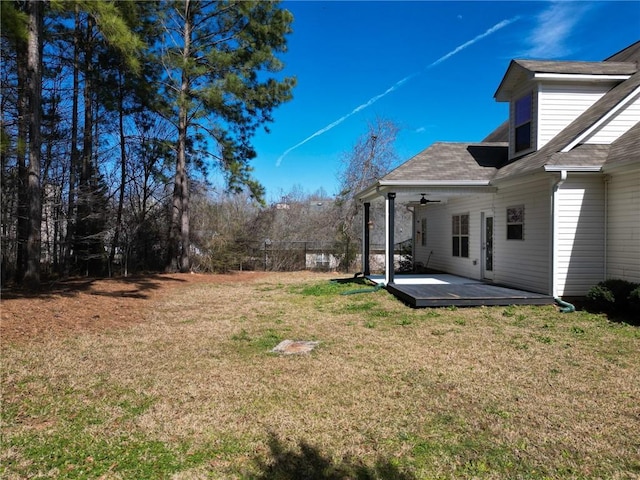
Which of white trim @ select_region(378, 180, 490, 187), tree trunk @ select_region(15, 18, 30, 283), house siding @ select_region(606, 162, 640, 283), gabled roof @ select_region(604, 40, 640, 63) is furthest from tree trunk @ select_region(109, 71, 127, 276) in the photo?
gabled roof @ select_region(604, 40, 640, 63)

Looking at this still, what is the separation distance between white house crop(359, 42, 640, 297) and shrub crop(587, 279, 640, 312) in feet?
1.41

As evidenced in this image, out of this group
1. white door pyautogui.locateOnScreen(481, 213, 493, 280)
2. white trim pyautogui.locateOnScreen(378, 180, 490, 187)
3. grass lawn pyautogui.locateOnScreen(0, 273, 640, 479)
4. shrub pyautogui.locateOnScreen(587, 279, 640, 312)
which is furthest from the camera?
white door pyautogui.locateOnScreen(481, 213, 493, 280)

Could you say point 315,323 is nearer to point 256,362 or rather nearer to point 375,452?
point 256,362

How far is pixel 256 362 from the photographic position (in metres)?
5.07

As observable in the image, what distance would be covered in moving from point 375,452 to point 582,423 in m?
1.80

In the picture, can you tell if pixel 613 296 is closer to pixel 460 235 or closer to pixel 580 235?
pixel 580 235

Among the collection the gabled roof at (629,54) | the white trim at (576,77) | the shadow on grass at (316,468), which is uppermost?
the gabled roof at (629,54)

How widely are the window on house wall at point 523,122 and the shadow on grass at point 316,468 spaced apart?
9988 mm

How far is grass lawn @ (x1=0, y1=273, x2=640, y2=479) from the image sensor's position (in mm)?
2842

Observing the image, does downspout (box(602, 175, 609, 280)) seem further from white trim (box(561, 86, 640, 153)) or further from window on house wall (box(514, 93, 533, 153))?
window on house wall (box(514, 93, 533, 153))

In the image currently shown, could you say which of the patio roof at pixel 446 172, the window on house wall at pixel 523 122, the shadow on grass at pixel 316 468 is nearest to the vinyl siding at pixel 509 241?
A: the patio roof at pixel 446 172

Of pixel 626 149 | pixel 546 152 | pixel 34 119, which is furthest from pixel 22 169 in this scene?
pixel 626 149

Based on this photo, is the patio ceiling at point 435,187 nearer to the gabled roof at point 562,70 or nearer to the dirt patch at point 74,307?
the gabled roof at point 562,70

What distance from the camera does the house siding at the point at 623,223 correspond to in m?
7.70
